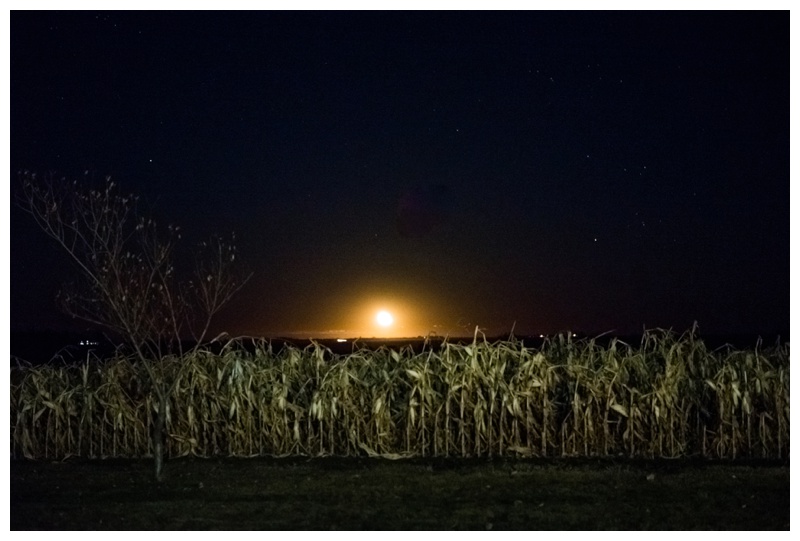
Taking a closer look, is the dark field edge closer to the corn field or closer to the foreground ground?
the foreground ground

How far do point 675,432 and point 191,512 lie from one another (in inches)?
260

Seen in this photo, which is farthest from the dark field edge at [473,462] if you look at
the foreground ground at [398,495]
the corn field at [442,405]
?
the corn field at [442,405]

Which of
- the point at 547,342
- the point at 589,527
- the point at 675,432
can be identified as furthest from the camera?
the point at 547,342

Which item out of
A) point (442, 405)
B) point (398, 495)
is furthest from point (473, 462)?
point (398, 495)

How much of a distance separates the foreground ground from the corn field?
0.67 meters

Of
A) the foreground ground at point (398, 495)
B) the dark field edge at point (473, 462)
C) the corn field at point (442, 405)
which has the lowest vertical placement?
the foreground ground at point (398, 495)

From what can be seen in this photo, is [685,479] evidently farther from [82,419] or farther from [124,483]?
[82,419]

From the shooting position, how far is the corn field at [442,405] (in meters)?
12.3

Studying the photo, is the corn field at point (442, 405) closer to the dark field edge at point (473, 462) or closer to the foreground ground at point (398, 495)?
the dark field edge at point (473, 462)

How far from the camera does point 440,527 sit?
8188 mm

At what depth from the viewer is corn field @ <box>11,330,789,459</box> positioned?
12289 mm

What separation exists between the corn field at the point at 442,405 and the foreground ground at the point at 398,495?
0.67 meters

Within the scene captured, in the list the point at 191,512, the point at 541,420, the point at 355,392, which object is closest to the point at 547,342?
the point at 541,420

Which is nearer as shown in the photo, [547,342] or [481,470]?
[481,470]
